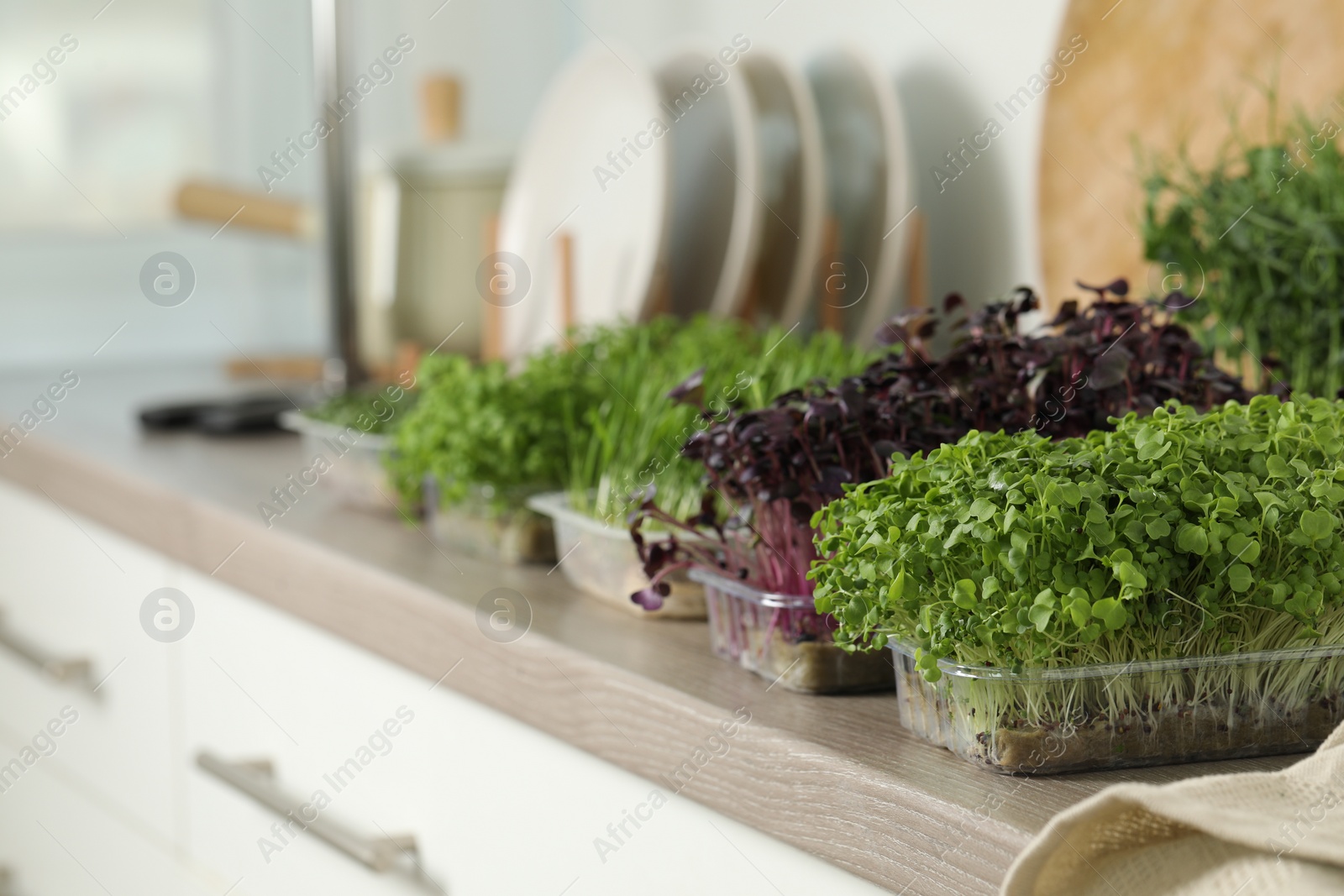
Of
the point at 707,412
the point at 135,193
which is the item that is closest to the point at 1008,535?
the point at 707,412

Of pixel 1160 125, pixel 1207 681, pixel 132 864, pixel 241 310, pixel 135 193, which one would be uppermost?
pixel 1160 125

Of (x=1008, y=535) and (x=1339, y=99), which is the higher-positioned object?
(x=1339, y=99)

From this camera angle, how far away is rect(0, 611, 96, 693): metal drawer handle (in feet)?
4.12

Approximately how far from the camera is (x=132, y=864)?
1.22 metres

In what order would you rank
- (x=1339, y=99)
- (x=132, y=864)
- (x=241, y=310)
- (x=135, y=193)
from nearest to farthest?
(x=1339, y=99)
(x=132, y=864)
(x=135, y=193)
(x=241, y=310)

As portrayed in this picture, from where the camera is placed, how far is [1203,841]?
17.4 inches

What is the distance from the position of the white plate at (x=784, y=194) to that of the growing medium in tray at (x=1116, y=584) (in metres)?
0.78

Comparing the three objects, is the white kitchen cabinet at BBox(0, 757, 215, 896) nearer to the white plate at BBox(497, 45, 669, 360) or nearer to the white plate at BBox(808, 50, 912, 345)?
the white plate at BBox(497, 45, 669, 360)

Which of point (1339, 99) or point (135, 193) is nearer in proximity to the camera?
point (1339, 99)

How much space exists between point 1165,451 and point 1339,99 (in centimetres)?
53

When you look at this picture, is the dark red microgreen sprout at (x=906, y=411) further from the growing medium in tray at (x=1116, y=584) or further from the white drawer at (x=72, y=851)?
the white drawer at (x=72, y=851)

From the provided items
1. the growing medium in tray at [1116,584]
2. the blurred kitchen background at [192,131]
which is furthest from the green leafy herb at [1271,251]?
the blurred kitchen background at [192,131]

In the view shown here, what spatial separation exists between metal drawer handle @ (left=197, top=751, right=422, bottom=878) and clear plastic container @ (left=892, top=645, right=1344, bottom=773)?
1.46 ft

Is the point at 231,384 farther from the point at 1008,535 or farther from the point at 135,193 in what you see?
the point at 1008,535
